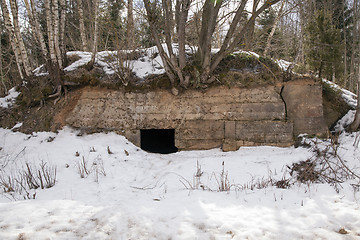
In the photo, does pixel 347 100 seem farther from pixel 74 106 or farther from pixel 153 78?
pixel 74 106

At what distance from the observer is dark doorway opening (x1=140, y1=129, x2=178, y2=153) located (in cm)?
793

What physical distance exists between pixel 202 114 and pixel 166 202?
3.54 metres

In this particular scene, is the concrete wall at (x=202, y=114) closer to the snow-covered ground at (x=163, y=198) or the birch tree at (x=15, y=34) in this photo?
the snow-covered ground at (x=163, y=198)

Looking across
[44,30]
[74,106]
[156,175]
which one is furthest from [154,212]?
[44,30]

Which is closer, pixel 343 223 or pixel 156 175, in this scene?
pixel 343 223

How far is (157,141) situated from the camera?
8.33m

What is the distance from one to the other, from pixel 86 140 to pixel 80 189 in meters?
2.58

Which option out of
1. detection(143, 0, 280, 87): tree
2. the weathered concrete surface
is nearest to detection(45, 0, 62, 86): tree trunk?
detection(143, 0, 280, 87): tree

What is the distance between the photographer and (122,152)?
5.71m

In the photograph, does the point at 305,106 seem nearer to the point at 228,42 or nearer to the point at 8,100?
the point at 228,42

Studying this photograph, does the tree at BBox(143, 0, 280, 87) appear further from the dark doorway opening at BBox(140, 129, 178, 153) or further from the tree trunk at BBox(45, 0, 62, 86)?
the tree trunk at BBox(45, 0, 62, 86)

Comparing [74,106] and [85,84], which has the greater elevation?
[85,84]

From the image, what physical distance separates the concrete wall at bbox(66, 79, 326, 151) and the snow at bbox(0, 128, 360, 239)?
0.71 m

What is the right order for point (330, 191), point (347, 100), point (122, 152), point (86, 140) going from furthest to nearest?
point (347, 100) → point (86, 140) → point (122, 152) → point (330, 191)
